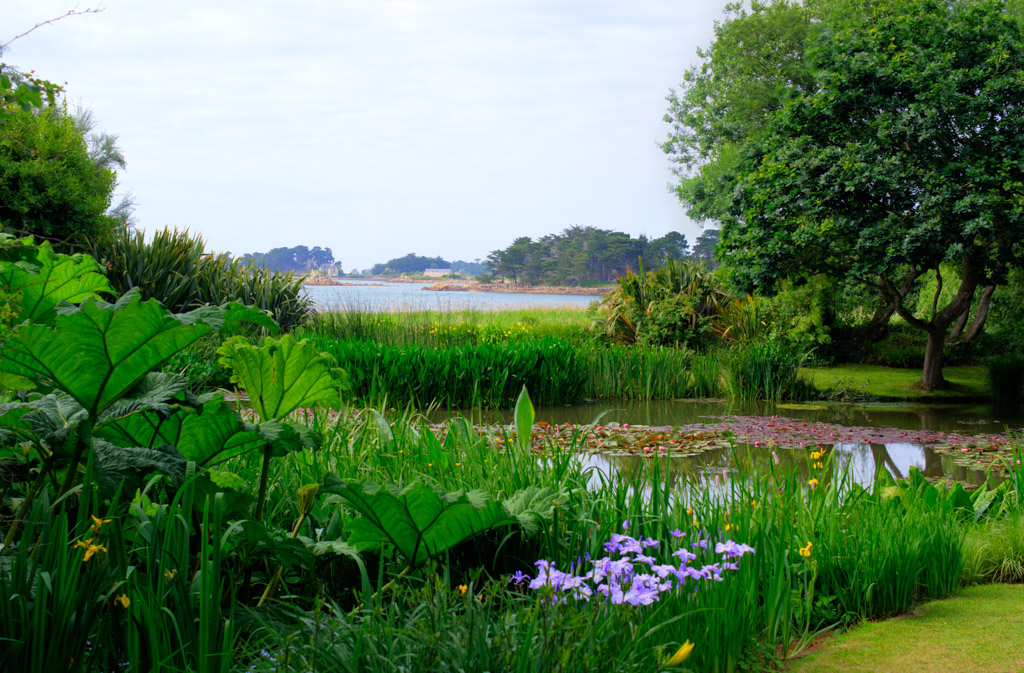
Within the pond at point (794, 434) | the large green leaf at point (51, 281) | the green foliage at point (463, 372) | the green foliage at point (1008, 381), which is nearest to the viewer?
the large green leaf at point (51, 281)

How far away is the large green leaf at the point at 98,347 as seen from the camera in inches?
77.2

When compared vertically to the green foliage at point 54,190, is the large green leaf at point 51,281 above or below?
below

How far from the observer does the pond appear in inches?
263

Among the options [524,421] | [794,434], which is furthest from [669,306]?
[524,421]

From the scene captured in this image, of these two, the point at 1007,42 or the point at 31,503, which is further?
the point at 1007,42

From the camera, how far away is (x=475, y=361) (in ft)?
31.8

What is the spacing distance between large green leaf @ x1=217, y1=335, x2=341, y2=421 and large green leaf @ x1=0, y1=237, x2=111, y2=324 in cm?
58

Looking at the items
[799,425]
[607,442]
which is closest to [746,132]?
[799,425]

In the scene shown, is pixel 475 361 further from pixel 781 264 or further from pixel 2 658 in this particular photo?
pixel 2 658

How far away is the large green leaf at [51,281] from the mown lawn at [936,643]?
267 centimetres

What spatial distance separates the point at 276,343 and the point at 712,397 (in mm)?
10326

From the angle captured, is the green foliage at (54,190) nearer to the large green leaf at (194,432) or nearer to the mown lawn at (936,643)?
the large green leaf at (194,432)

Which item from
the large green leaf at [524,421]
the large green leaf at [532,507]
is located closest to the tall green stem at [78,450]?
the large green leaf at [532,507]

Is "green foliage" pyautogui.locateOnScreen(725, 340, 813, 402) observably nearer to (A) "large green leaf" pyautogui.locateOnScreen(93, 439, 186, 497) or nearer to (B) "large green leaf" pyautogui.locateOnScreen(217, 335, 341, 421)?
(B) "large green leaf" pyautogui.locateOnScreen(217, 335, 341, 421)
